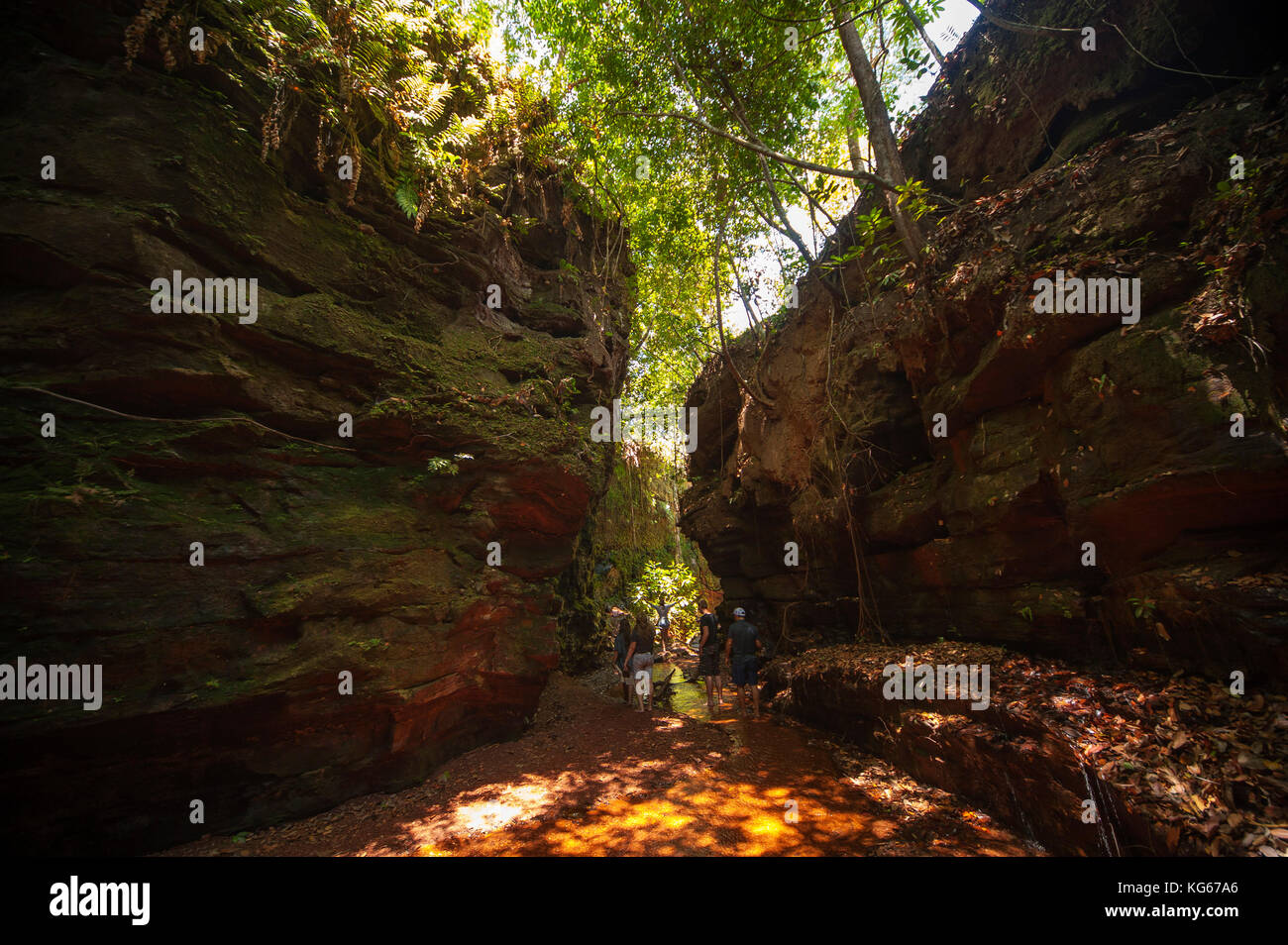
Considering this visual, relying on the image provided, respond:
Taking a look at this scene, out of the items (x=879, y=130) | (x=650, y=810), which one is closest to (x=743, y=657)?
(x=650, y=810)

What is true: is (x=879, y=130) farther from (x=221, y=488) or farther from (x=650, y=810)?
(x=221, y=488)

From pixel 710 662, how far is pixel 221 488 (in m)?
8.77

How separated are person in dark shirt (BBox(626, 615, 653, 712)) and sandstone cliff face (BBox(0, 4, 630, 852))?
85.4 inches

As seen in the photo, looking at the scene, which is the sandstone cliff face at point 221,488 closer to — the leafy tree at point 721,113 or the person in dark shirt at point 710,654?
the person in dark shirt at point 710,654

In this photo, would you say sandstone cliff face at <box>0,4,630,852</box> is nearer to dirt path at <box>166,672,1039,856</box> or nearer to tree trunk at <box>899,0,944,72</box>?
dirt path at <box>166,672,1039,856</box>

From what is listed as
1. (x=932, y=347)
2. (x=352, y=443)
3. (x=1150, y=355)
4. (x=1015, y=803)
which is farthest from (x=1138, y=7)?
(x=352, y=443)

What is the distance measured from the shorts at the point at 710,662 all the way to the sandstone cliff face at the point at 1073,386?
2.56 metres

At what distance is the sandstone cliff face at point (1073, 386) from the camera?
14.9 ft

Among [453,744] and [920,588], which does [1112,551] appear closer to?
[920,588]

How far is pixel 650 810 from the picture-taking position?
503 centimetres

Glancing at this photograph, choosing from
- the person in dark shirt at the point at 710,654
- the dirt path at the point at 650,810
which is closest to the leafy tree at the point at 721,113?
the person in dark shirt at the point at 710,654

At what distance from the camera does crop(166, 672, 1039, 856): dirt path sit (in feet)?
14.3

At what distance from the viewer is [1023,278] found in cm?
659

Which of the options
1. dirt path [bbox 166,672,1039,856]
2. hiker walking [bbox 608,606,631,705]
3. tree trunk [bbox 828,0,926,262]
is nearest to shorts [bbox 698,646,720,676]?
hiker walking [bbox 608,606,631,705]
